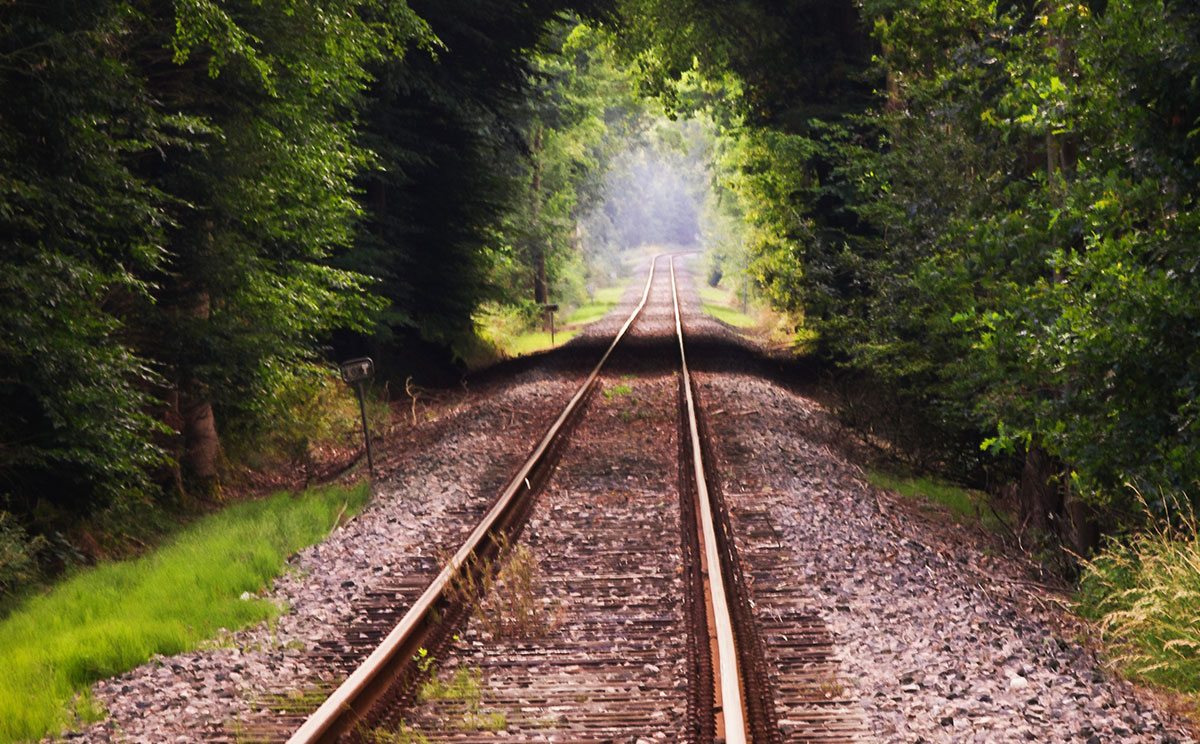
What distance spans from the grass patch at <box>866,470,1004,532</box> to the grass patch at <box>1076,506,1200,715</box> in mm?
4118

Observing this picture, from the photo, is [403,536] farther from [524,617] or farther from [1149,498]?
[1149,498]

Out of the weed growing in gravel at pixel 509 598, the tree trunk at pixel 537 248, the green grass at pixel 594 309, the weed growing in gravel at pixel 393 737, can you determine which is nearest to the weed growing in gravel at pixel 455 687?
the weed growing in gravel at pixel 393 737

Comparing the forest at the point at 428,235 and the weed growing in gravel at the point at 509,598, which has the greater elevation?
the forest at the point at 428,235

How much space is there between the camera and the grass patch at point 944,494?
10836mm

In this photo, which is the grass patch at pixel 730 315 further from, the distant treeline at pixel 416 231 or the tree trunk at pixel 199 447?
the tree trunk at pixel 199 447

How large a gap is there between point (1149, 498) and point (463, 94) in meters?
15.3

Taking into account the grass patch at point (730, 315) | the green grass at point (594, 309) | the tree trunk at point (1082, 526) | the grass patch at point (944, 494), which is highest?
the green grass at point (594, 309)

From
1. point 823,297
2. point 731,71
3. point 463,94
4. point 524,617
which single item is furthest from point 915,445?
point 731,71

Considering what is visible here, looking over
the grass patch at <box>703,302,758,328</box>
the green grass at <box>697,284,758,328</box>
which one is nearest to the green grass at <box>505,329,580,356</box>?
the green grass at <box>697,284,758,328</box>

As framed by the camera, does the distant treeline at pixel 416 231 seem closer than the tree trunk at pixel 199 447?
Yes

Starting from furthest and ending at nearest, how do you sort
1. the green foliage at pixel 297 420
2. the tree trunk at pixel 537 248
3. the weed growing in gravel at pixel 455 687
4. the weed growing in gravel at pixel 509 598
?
the tree trunk at pixel 537 248
the green foliage at pixel 297 420
the weed growing in gravel at pixel 509 598
the weed growing in gravel at pixel 455 687

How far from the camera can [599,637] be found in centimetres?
614

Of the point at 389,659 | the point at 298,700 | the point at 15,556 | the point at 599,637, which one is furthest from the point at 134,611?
the point at 599,637

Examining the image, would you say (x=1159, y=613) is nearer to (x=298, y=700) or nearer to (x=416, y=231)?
(x=298, y=700)
